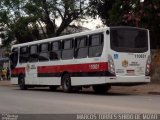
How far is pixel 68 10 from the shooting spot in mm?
Answer: 45312

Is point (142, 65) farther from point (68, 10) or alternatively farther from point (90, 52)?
point (68, 10)

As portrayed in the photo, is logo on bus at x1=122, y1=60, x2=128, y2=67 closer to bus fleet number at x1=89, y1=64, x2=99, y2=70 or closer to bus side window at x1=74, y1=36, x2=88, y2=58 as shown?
bus fleet number at x1=89, y1=64, x2=99, y2=70

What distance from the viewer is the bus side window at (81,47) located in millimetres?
24297

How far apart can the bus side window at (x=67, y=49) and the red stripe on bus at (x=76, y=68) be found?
1.73ft

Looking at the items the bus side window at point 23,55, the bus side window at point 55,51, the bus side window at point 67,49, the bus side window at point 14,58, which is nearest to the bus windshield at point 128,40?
the bus side window at point 67,49

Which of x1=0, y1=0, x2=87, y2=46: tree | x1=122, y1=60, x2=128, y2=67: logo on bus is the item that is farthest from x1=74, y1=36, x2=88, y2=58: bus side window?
x1=0, y1=0, x2=87, y2=46: tree

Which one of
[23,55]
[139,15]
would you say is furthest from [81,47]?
[139,15]

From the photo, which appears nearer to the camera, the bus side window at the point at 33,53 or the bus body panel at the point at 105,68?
the bus body panel at the point at 105,68

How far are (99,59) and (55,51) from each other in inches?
187

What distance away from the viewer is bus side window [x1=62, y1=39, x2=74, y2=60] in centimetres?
2559

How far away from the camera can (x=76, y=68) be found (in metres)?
25.0

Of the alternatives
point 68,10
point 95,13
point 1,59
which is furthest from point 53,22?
point 1,59

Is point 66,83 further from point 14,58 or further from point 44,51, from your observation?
point 14,58

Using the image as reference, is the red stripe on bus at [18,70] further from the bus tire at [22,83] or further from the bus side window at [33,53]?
the bus side window at [33,53]
